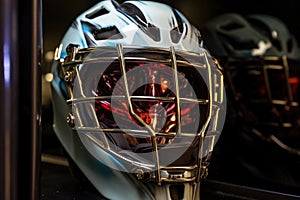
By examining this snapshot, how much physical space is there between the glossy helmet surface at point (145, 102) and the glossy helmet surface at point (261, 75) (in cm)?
30

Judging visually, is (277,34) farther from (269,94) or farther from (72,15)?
(72,15)

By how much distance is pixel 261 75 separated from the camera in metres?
0.83

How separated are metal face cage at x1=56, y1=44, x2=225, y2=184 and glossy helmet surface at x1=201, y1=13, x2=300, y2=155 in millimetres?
311

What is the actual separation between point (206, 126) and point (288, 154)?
1.34ft

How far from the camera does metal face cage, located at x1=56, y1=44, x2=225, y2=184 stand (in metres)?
0.49

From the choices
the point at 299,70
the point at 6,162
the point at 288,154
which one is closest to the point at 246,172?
the point at 288,154

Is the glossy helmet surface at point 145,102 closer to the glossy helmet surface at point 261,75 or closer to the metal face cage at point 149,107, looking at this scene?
the metal face cage at point 149,107

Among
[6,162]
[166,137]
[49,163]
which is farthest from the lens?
[49,163]

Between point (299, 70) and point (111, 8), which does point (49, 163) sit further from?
point (299, 70)

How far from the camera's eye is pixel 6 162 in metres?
0.32

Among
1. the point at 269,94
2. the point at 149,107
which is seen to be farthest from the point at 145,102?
the point at 269,94

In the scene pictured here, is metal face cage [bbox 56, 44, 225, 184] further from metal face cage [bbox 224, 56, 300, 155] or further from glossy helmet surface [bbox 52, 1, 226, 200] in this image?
Answer: metal face cage [bbox 224, 56, 300, 155]

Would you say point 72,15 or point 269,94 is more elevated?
point 72,15

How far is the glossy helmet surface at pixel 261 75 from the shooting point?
0.82m
